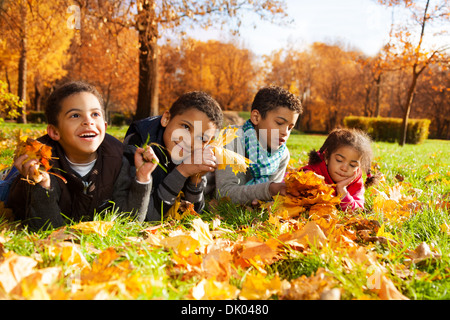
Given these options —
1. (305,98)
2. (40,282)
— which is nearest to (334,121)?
(305,98)

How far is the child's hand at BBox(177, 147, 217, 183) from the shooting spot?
7.67 ft

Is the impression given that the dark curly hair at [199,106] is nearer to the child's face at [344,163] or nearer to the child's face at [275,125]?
the child's face at [275,125]

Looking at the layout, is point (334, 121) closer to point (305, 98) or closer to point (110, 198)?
point (305, 98)

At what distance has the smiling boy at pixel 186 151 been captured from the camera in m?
2.42

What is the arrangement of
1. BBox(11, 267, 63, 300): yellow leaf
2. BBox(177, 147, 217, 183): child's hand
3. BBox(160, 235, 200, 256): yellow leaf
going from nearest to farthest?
BBox(11, 267, 63, 300): yellow leaf
BBox(160, 235, 200, 256): yellow leaf
BBox(177, 147, 217, 183): child's hand

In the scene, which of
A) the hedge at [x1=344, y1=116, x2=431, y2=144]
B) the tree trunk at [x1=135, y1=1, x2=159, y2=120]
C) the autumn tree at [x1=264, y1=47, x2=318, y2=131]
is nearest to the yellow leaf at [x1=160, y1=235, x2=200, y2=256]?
the tree trunk at [x1=135, y1=1, x2=159, y2=120]

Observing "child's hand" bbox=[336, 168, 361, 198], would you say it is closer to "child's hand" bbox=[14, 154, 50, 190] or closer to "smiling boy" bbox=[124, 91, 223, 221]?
"smiling boy" bbox=[124, 91, 223, 221]

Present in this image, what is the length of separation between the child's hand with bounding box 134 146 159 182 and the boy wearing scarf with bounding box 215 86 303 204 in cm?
99

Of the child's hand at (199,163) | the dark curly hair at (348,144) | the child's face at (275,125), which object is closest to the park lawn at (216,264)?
the child's hand at (199,163)

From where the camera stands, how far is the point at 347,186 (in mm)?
3104

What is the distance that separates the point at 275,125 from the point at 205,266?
192cm

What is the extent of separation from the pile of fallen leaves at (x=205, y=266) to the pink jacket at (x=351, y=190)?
0.69 meters

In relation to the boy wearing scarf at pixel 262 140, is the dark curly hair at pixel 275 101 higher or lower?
higher
